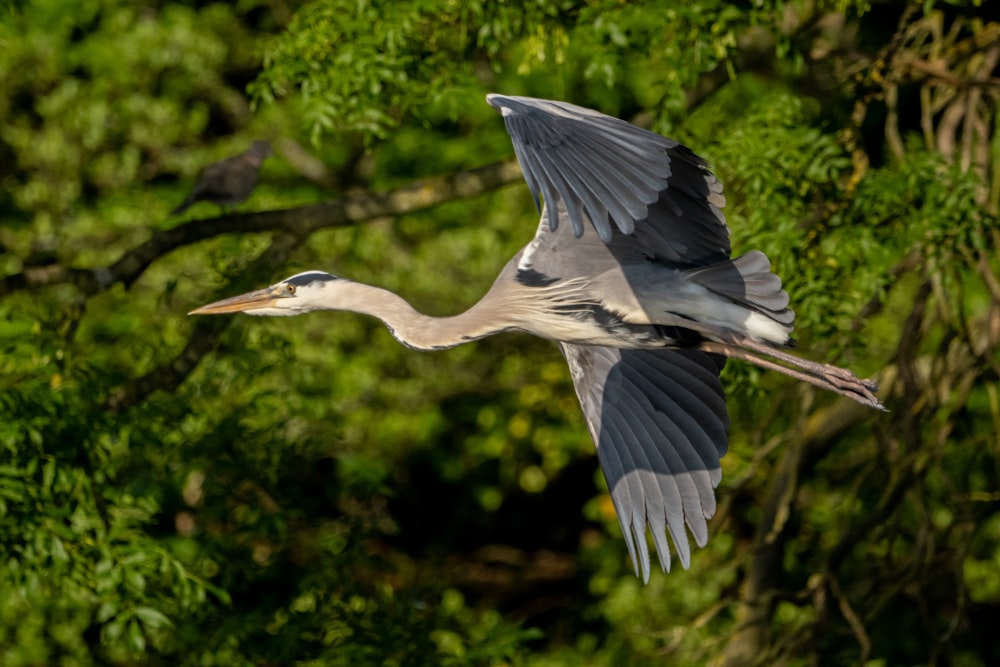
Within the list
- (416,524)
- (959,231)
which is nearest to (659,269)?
(959,231)

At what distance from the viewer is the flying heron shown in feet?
13.1

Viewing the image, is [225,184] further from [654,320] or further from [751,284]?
[751,284]

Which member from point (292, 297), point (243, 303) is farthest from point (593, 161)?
point (243, 303)

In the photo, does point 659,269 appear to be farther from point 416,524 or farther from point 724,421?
point 416,524

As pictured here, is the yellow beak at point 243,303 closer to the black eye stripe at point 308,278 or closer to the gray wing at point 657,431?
the black eye stripe at point 308,278

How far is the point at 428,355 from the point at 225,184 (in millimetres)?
1430

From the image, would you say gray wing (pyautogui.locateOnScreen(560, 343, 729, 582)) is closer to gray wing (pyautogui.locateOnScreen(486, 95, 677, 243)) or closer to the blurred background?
A: the blurred background

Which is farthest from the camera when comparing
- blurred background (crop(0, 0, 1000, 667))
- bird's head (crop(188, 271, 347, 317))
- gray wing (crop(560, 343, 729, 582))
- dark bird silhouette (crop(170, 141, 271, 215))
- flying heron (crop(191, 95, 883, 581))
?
dark bird silhouette (crop(170, 141, 271, 215))

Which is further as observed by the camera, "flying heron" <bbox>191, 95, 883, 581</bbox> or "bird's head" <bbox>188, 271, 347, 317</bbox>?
"bird's head" <bbox>188, 271, 347, 317</bbox>

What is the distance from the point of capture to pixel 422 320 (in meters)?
4.20

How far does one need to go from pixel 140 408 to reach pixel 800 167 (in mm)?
2272

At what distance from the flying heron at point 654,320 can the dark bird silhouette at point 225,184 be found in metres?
2.10

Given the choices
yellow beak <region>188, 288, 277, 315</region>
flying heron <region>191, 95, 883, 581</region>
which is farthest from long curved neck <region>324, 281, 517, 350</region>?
yellow beak <region>188, 288, 277, 315</region>

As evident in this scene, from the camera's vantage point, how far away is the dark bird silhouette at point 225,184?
6.43 m
